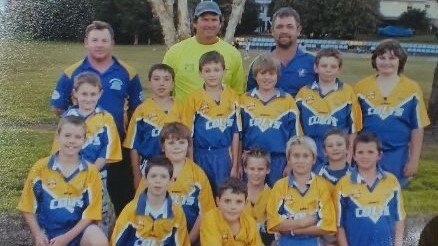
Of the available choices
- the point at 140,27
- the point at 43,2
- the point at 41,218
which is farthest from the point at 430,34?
the point at 41,218

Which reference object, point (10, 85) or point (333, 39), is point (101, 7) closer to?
point (10, 85)

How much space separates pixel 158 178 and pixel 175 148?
0.95ft

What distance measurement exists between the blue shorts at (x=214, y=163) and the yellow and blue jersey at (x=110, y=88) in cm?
58

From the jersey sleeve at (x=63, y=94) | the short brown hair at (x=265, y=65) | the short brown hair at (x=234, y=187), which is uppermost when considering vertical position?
the short brown hair at (x=265, y=65)

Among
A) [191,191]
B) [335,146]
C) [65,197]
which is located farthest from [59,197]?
[335,146]

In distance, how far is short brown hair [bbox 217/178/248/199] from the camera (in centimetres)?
376

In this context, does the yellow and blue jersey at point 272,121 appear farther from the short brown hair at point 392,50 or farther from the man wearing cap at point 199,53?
the short brown hair at point 392,50

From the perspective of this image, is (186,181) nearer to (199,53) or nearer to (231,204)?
(231,204)

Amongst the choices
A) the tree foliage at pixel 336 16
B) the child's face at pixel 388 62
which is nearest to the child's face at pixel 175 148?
the child's face at pixel 388 62

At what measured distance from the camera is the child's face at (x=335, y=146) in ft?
12.9

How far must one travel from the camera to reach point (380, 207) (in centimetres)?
386

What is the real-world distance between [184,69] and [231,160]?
68cm

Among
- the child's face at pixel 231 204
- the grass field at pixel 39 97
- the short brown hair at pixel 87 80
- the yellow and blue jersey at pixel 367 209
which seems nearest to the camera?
the child's face at pixel 231 204

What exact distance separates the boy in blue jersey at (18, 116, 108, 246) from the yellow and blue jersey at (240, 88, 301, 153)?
38.6 inches
